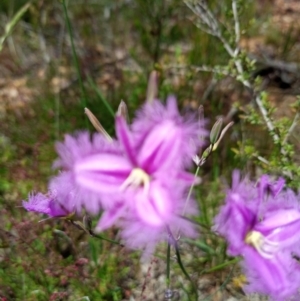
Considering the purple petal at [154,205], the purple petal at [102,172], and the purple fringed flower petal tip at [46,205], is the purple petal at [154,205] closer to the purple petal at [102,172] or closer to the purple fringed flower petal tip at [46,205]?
the purple petal at [102,172]

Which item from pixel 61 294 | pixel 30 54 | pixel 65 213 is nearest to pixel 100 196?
pixel 65 213

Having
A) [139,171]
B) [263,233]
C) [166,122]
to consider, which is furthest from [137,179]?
[263,233]

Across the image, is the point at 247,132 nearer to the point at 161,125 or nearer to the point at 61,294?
the point at 61,294

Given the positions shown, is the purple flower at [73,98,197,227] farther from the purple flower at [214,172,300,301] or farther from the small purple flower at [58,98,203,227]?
the purple flower at [214,172,300,301]

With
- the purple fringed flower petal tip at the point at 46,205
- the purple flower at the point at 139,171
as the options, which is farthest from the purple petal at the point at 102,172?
the purple fringed flower petal tip at the point at 46,205

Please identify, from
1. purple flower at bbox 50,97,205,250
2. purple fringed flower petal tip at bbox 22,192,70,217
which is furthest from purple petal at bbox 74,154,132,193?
purple fringed flower petal tip at bbox 22,192,70,217

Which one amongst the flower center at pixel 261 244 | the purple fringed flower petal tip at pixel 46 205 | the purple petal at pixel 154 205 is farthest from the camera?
the purple fringed flower petal tip at pixel 46 205
